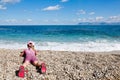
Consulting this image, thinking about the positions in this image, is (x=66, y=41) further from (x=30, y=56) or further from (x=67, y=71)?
(x=67, y=71)

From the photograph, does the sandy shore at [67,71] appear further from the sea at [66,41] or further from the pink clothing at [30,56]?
the sea at [66,41]

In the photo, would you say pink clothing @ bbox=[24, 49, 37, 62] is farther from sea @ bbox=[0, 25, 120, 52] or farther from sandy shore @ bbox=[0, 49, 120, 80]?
sea @ bbox=[0, 25, 120, 52]

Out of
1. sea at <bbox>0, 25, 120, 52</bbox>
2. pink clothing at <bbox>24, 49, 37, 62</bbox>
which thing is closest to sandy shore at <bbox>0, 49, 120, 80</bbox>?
pink clothing at <bbox>24, 49, 37, 62</bbox>

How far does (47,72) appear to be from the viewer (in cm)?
859

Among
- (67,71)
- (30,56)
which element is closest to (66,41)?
(30,56)

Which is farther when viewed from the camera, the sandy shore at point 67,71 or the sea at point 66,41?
the sea at point 66,41

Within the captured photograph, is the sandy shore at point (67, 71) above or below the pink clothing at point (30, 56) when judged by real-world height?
below

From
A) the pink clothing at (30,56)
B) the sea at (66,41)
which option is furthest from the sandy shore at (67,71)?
the sea at (66,41)

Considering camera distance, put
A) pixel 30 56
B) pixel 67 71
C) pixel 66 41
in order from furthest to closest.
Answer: pixel 66 41 < pixel 30 56 < pixel 67 71

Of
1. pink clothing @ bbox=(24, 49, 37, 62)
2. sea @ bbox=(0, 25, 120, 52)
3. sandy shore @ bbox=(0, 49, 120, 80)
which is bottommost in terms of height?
sea @ bbox=(0, 25, 120, 52)

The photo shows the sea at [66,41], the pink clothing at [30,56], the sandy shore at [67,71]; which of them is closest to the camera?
the sandy shore at [67,71]

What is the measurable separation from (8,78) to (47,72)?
1.56m

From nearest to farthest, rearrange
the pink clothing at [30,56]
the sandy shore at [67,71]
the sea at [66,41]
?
1. the sandy shore at [67,71]
2. the pink clothing at [30,56]
3. the sea at [66,41]

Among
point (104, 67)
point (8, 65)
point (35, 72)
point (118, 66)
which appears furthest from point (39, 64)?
point (118, 66)
